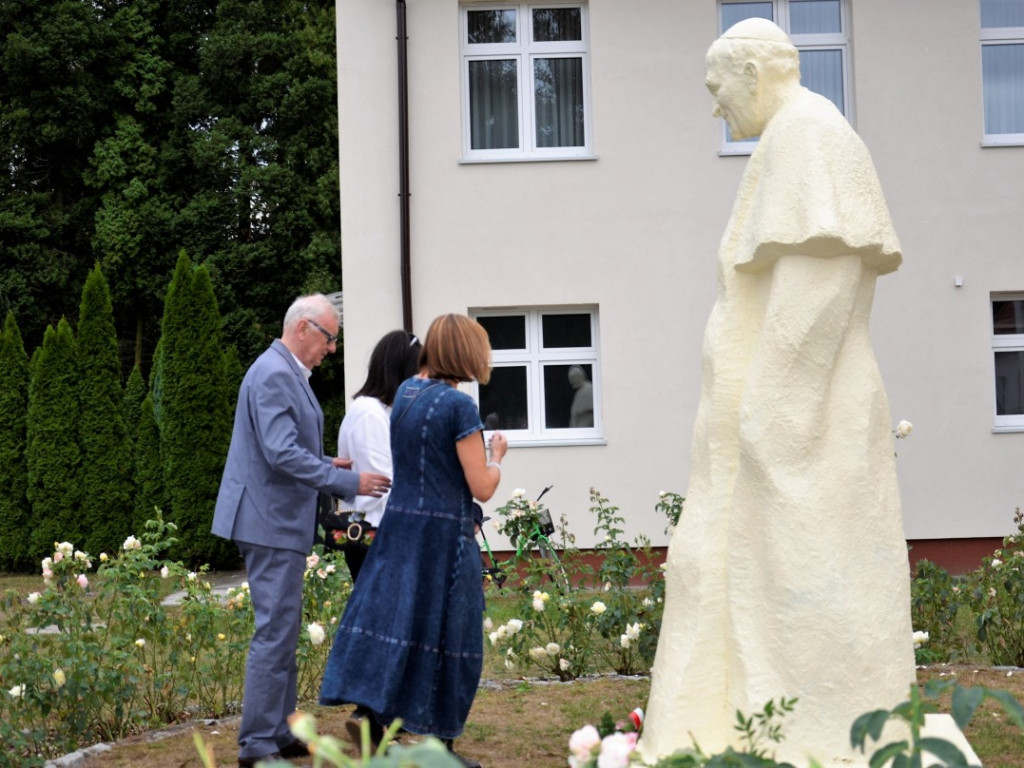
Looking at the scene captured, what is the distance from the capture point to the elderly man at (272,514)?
196 inches

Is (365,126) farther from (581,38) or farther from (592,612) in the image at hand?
(592,612)

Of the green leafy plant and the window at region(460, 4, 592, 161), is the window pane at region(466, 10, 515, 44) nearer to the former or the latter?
the window at region(460, 4, 592, 161)

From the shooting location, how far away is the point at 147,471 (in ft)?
49.1

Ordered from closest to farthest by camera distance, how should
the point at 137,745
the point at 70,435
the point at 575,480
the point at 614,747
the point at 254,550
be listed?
the point at 614,747, the point at 254,550, the point at 137,745, the point at 575,480, the point at 70,435

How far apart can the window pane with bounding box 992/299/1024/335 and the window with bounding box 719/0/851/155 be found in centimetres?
242

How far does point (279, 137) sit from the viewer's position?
2530 cm

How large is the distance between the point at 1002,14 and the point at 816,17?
1901mm

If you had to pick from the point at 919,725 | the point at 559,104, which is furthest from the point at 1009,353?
the point at 919,725

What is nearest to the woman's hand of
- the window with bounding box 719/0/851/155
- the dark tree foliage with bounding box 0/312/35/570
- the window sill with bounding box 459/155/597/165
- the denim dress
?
the denim dress

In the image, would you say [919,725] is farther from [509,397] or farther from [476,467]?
[509,397]

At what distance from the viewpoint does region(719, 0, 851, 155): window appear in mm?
12742

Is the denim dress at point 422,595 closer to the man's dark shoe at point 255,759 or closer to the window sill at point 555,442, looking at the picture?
the man's dark shoe at point 255,759

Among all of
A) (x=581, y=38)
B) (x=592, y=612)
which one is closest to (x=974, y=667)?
(x=592, y=612)

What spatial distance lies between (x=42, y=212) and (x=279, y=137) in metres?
4.76
